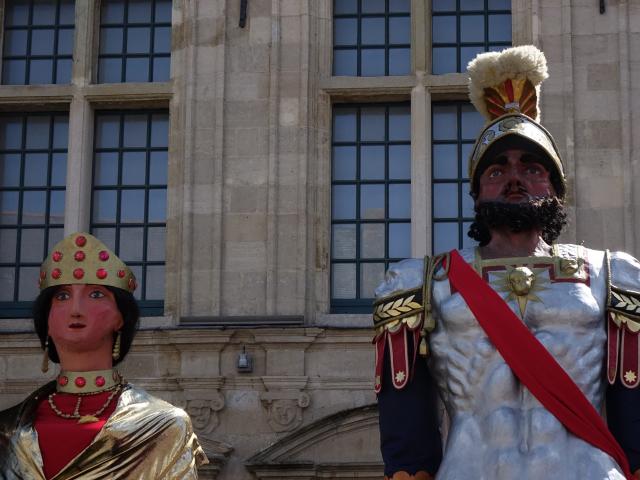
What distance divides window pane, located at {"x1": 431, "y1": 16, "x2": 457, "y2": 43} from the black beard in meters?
8.03

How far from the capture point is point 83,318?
26.6ft

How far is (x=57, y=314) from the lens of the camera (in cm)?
814

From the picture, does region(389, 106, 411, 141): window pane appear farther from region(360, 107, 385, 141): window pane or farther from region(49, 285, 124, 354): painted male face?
region(49, 285, 124, 354): painted male face

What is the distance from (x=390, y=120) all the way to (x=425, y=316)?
824 cm

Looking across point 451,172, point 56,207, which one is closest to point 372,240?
point 451,172

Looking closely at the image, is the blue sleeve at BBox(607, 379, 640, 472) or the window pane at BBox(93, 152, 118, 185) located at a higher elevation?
the window pane at BBox(93, 152, 118, 185)

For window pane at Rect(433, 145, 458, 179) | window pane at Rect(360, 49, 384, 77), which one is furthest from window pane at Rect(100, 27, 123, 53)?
window pane at Rect(433, 145, 458, 179)

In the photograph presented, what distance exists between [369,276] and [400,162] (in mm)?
1013

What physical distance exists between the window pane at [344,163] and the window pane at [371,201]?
167 mm

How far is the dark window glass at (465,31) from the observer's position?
15.0m

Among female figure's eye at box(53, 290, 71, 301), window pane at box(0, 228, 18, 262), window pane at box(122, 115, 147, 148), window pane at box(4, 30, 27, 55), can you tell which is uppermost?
window pane at box(4, 30, 27, 55)

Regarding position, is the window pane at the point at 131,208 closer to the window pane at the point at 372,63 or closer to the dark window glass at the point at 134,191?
the dark window glass at the point at 134,191

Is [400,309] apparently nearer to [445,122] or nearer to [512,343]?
[512,343]

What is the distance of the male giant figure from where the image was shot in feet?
→ 21.5
